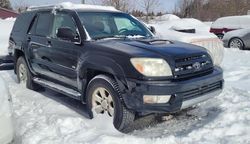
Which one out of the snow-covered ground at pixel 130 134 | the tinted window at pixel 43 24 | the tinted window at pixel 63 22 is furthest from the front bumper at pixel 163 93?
the tinted window at pixel 43 24

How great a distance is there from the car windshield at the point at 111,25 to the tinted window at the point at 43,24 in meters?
0.97

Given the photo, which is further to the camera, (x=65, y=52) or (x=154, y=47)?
(x=65, y=52)

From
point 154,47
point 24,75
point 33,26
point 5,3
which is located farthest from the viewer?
point 5,3

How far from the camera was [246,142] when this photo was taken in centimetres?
459

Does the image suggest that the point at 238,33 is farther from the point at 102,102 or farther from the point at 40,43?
the point at 102,102

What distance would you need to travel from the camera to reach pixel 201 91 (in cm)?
524

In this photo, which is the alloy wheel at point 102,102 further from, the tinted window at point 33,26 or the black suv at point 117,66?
the tinted window at point 33,26

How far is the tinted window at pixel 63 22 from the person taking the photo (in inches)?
244

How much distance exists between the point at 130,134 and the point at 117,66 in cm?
94

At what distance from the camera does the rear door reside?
22.3 feet

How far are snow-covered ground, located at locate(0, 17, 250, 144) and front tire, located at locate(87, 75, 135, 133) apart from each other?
0.42 ft

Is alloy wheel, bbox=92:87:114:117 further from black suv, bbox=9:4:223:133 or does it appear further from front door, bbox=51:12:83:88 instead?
front door, bbox=51:12:83:88

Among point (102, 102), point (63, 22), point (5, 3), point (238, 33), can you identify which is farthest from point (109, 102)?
point (5, 3)

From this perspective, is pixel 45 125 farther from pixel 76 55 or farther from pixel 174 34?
pixel 174 34
